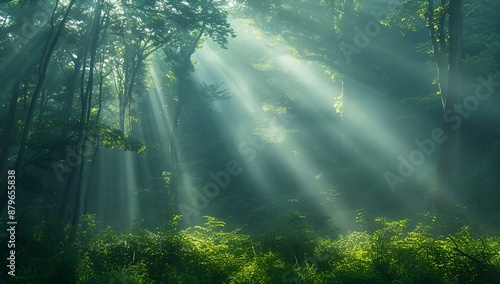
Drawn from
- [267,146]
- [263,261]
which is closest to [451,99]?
[263,261]

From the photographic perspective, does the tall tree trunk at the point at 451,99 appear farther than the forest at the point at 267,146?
Yes

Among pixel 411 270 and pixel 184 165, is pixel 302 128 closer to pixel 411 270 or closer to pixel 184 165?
pixel 184 165

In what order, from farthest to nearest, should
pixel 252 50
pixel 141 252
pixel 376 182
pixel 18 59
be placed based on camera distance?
pixel 252 50
pixel 376 182
pixel 18 59
pixel 141 252

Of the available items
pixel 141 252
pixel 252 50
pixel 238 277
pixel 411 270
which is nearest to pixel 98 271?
pixel 141 252

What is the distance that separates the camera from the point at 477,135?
20375mm

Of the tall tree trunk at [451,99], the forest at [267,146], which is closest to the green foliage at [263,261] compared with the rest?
the forest at [267,146]

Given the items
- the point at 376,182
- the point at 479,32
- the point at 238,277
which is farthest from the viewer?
the point at 479,32

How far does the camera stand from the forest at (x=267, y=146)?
750cm

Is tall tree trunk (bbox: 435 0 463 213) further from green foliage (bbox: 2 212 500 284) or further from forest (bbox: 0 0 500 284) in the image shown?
green foliage (bbox: 2 212 500 284)

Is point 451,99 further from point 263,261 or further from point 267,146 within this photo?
point 267,146

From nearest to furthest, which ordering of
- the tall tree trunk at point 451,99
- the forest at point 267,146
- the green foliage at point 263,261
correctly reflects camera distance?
1. the green foliage at point 263,261
2. the forest at point 267,146
3. the tall tree trunk at point 451,99

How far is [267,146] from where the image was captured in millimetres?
29906

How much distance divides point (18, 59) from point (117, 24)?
18.3 feet

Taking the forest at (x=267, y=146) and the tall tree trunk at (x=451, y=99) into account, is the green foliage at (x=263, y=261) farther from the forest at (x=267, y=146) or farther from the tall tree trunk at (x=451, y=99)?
the tall tree trunk at (x=451, y=99)
